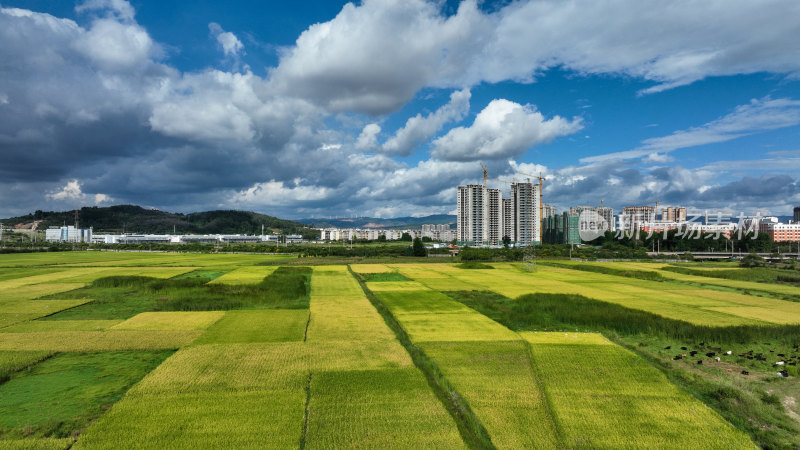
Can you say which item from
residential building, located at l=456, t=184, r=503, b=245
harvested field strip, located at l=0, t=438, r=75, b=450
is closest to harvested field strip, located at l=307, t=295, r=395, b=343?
harvested field strip, located at l=0, t=438, r=75, b=450

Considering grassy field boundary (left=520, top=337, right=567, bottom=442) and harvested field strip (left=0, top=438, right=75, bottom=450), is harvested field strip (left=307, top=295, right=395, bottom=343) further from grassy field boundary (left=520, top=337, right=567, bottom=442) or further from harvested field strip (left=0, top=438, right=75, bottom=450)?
harvested field strip (left=0, top=438, right=75, bottom=450)

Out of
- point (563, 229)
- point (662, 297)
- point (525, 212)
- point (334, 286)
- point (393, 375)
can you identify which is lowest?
point (662, 297)

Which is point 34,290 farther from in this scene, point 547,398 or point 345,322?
point 547,398

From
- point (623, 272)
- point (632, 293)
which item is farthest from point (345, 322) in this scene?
point (623, 272)

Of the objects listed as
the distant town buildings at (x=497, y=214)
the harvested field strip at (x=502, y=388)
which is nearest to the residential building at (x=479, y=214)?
the distant town buildings at (x=497, y=214)

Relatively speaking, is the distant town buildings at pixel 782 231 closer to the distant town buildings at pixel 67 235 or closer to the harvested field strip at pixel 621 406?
the harvested field strip at pixel 621 406
